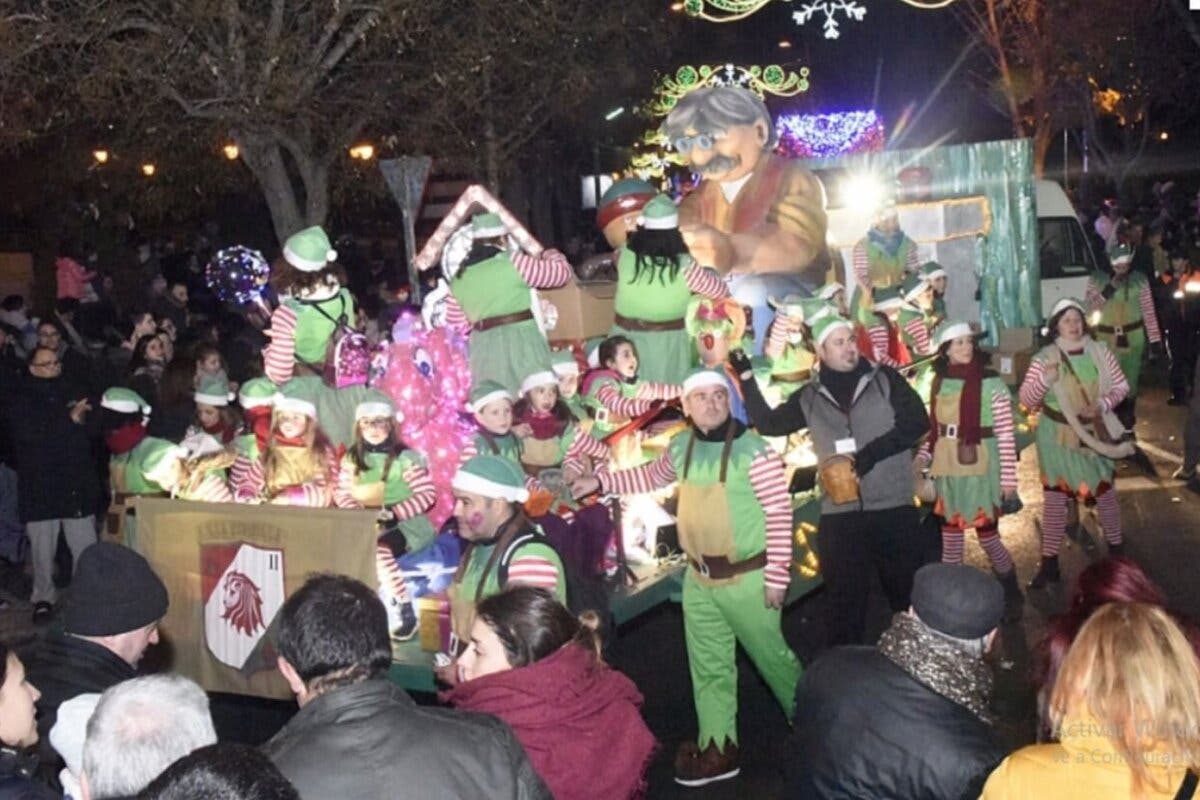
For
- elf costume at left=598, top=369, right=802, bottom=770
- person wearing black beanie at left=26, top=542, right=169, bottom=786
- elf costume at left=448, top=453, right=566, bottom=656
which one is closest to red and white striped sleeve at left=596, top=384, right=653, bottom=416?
elf costume at left=598, top=369, right=802, bottom=770

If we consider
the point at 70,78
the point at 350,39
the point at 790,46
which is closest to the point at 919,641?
the point at 350,39

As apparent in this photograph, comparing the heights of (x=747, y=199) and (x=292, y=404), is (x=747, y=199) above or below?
above

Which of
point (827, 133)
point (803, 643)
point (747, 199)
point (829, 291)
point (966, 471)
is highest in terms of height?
point (827, 133)

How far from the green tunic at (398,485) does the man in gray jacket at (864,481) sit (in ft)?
7.58

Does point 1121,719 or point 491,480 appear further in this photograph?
point 491,480

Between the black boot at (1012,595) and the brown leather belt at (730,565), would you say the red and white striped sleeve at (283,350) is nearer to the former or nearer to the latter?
the brown leather belt at (730,565)

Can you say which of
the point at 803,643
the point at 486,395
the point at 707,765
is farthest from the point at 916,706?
the point at 803,643

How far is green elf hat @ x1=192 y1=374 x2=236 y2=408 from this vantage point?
9930 mm

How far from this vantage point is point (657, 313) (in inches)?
400

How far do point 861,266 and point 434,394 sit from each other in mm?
6108

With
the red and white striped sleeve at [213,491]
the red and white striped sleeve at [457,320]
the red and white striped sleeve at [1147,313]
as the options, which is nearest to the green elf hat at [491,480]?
the red and white striped sleeve at [213,491]

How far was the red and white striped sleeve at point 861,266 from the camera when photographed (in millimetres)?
14156

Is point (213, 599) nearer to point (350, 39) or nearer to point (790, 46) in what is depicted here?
point (350, 39)

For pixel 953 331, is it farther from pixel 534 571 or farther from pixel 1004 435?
pixel 534 571
